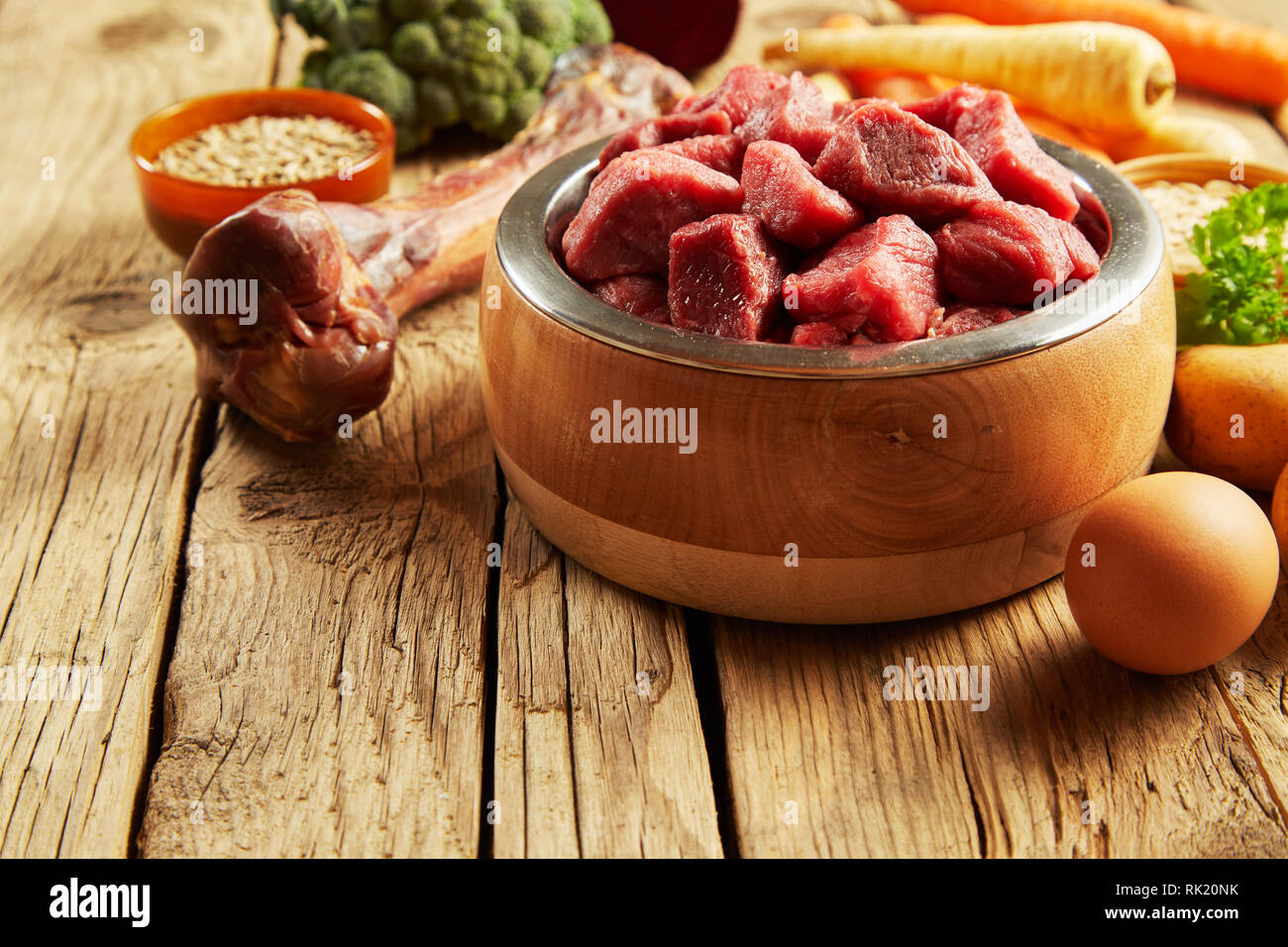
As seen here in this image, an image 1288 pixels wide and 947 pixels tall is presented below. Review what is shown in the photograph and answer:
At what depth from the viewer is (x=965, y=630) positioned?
1.94 m

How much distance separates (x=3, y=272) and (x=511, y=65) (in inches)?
62.2

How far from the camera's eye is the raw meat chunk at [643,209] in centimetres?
193

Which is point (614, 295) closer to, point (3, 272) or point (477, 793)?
point (477, 793)

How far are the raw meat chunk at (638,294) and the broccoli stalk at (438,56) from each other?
181 cm

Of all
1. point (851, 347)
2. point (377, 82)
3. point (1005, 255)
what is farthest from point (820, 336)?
point (377, 82)

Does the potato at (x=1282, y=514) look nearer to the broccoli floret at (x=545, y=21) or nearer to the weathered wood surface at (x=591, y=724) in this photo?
the weathered wood surface at (x=591, y=724)

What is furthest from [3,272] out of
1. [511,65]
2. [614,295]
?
[614,295]

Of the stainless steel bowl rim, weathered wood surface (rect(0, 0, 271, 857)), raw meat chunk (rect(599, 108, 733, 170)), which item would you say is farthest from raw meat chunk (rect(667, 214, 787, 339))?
weathered wood surface (rect(0, 0, 271, 857))

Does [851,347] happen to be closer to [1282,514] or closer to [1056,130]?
[1282,514]

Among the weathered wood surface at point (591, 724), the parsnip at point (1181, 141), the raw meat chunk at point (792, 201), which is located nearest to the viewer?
the weathered wood surface at point (591, 724)

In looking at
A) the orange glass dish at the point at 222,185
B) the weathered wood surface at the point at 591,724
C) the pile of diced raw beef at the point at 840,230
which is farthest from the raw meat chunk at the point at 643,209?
the orange glass dish at the point at 222,185

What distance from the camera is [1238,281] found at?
2.25 meters

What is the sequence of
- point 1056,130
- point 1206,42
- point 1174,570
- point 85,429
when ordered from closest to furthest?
point 1174,570
point 85,429
point 1056,130
point 1206,42

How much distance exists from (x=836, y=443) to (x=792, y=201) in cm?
43
